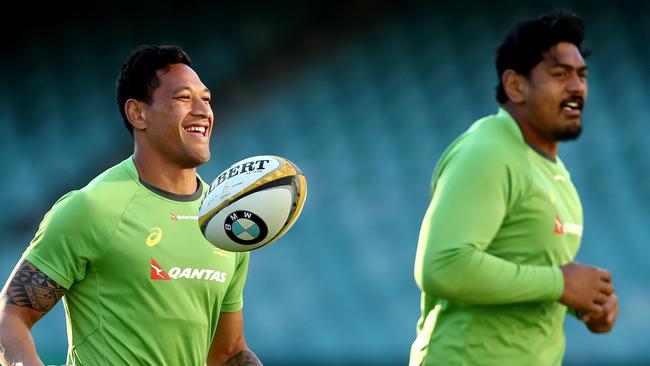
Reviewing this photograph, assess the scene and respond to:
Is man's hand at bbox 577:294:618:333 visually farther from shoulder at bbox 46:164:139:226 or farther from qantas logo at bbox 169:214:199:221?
shoulder at bbox 46:164:139:226

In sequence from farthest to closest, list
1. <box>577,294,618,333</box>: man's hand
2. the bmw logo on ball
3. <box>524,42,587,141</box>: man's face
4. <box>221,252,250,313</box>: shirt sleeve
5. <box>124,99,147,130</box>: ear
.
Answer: <box>221,252,250,313</box>: shirt sleeve → <box>124,99,147,130</box>: ear → <box>524,42,587,141</box>: man's face → the bmw logo on ball → <box>577,294,618,333</box>: man's hand

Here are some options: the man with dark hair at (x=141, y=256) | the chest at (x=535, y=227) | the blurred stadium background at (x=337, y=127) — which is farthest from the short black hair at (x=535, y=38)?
the blurred stadium background at (x=337, y=127)

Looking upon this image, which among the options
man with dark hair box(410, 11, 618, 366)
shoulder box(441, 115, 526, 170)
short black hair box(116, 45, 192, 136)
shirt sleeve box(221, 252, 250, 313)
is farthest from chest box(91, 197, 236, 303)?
shoulder box(441, 115, 526, 170)

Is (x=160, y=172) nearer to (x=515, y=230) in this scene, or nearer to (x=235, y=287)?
(x=235, y=287)

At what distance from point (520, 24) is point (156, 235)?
60.5 inches

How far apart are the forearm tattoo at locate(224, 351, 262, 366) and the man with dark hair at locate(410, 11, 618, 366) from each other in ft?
2.08

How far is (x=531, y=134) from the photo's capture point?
13.7ft

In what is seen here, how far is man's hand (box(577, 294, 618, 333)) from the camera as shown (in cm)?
386

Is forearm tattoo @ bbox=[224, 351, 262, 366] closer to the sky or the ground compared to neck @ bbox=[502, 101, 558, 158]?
closer to the ground

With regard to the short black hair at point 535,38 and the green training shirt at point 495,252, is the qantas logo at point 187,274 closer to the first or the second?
the green training shirt at point 495,252

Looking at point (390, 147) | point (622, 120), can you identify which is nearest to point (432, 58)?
point (390, 147)

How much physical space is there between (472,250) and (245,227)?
795mm

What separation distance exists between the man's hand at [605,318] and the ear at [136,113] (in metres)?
1.72

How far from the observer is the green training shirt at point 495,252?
12.4ft
